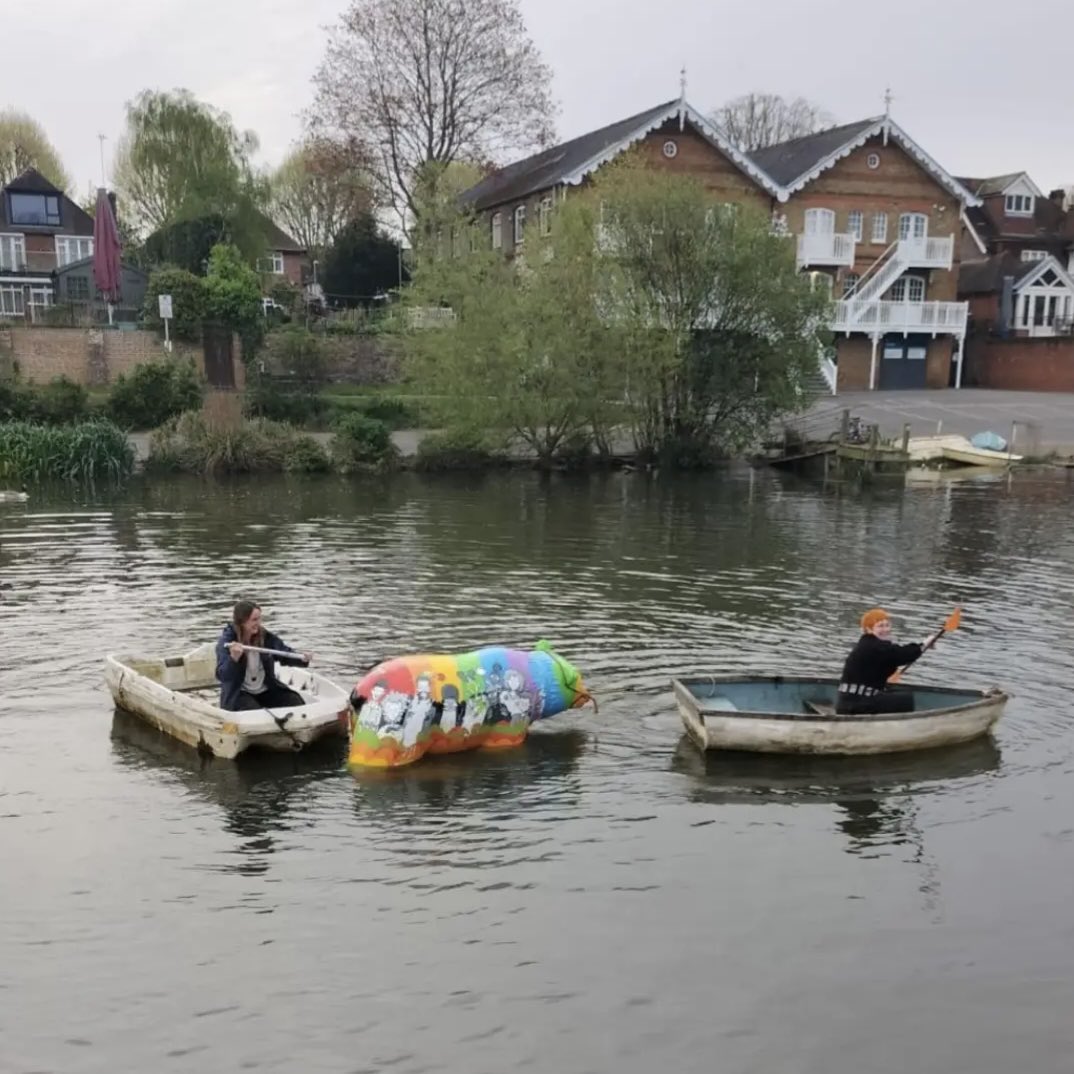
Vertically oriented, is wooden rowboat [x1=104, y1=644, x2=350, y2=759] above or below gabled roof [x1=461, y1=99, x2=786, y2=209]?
below

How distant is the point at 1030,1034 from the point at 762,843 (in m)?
2.94

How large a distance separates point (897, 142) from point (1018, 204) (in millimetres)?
17529

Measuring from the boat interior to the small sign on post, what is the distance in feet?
122

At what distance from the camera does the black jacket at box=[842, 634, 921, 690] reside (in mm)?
11711

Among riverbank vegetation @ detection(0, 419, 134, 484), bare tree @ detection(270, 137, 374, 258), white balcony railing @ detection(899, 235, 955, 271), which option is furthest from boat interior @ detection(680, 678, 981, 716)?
bare tree @ detection(270, 137, 374, 258)

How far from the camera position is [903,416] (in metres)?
45.9

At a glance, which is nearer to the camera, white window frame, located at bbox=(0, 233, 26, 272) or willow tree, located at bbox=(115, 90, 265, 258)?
willow tree, located at bbox=(115, 90, 265, 258)

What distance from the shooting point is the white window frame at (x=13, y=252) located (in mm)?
59969

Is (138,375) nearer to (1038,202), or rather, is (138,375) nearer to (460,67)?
(460,67)

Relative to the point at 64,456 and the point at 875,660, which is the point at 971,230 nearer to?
the point at 64,456

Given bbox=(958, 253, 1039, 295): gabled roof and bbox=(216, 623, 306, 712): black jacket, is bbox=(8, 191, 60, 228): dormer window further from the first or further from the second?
bbox=(216, 623, 306, 712): black jacket

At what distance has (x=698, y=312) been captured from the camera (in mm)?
37469

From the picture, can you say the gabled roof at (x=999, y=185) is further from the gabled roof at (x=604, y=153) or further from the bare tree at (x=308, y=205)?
the bare tree at (x=308, y=205)

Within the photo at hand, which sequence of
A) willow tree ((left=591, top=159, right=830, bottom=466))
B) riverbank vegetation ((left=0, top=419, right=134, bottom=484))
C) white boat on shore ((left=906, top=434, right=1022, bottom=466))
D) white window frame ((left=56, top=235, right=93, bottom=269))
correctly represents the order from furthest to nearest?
white window frame ((left=56, top=235, right=93, bottom=269)) → white boat on shore ((left=906, top=434, right=1022, bottom=466)) → willow tree ((left=591, top=159, right=830, bottom=466)) → riverbank vegetation ((left=0, top=419, right=134, bottom=484))
